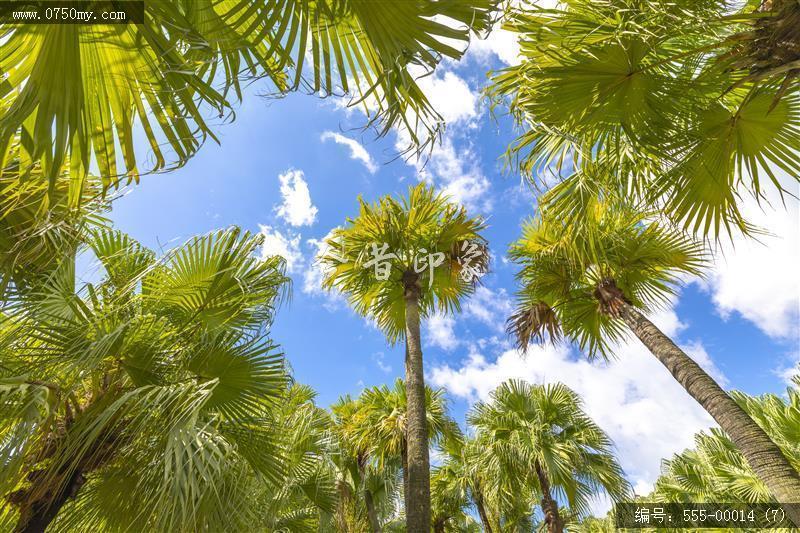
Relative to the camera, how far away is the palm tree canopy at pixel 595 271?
604 centimetres

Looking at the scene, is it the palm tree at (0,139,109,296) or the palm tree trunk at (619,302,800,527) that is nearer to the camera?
the palm tree at (0,139,109,296)

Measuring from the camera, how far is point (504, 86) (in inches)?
143

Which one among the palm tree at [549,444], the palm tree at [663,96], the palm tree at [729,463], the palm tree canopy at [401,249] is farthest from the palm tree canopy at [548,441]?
the palm tree at [663,96]

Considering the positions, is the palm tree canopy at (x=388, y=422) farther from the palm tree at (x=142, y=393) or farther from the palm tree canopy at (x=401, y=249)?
the palm tree at (x=142, y=393)

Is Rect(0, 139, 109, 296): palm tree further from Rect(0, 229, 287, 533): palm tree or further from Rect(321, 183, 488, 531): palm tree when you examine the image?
Rect(321, 183, 488, 531): palm tree

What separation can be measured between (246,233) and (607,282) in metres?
5.03

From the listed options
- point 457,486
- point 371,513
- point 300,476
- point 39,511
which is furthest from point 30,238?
point 457,486

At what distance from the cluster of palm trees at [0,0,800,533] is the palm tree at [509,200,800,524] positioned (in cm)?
4

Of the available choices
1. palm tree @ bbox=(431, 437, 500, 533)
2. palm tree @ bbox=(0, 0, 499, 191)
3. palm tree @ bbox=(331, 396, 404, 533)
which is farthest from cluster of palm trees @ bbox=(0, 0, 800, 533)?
palm tree @ bbox=(431, 437, 500, 533)

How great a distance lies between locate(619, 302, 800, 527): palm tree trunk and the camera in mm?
3450

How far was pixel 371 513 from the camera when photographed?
342 inches

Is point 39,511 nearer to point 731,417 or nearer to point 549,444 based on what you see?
point 731,417

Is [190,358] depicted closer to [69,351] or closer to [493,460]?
[69,351]

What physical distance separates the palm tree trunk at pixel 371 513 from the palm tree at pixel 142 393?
5751mm
